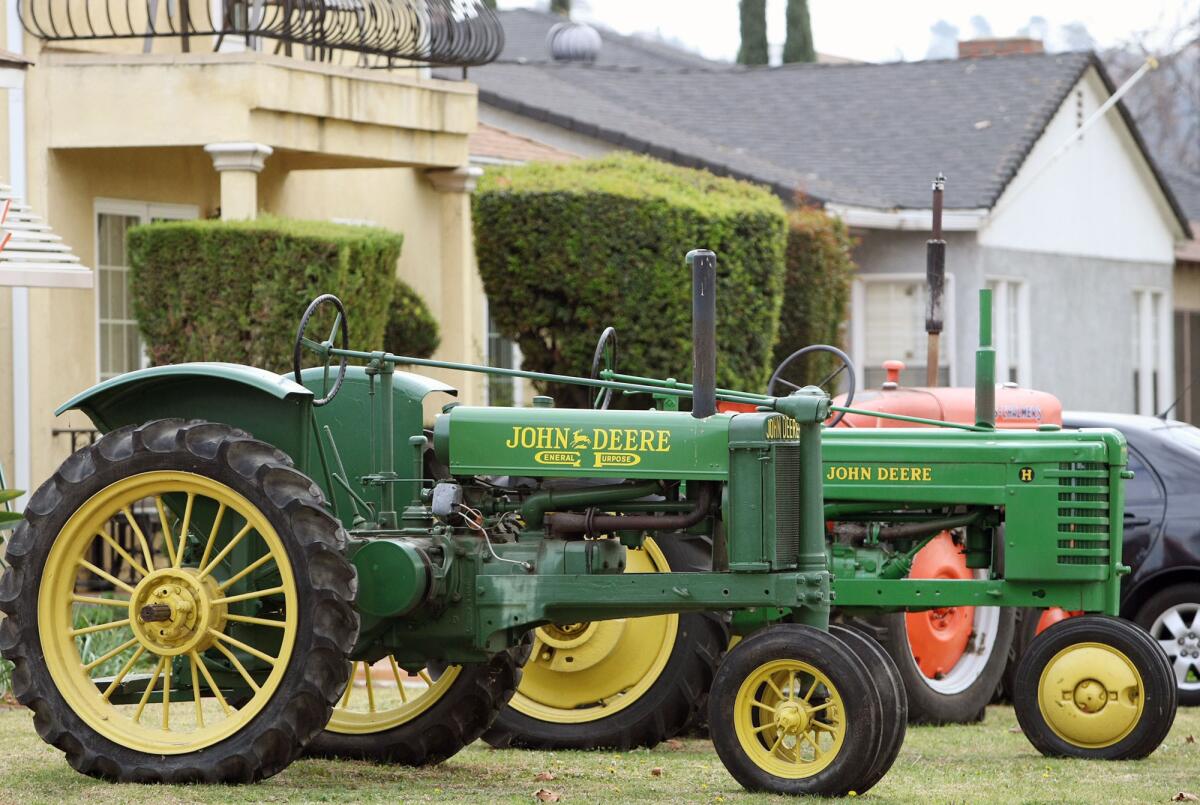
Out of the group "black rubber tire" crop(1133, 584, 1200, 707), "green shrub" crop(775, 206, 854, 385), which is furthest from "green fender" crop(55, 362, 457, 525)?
"green shrub" crop(775, 206, 854, 385)

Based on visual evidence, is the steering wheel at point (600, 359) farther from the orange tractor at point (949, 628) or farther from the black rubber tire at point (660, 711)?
the orange tractor at point (949, 628)

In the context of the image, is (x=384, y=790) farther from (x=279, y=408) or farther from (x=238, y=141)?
(x=238, y=141)

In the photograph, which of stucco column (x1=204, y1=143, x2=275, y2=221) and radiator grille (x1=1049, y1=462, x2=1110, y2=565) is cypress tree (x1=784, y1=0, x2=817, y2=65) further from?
radiator grille (x1=1049, y1=462, x2=1110, y2=565)

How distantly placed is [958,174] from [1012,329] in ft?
7.08

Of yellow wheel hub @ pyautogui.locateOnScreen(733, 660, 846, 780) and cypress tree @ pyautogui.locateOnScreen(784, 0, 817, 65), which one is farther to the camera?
cypress tree @ pyautogui.locateOnScreen(784, 0, 817, 65)

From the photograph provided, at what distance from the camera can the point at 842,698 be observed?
730 centimetres

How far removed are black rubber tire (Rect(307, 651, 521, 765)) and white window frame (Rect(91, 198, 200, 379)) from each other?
7843mm

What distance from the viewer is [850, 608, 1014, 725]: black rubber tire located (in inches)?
413

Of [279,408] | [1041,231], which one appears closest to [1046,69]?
[1041,231]

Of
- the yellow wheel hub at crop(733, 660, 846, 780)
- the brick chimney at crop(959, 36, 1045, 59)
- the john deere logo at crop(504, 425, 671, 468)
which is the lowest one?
the yellow wheel hub at crop(733, 660, 846, 780)

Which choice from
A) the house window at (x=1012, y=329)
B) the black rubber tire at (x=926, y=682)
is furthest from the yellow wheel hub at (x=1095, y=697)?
the house window at (x=1012, y=329)

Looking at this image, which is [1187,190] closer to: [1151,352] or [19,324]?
[1151,352]

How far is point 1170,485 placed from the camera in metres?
12.3

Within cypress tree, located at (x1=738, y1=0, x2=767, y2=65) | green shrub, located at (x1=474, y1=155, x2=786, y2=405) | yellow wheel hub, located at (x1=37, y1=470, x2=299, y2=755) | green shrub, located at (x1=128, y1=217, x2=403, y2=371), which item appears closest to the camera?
yellow wheel hub, located at (x1=37, y1=470, x2=299, y2=755)
